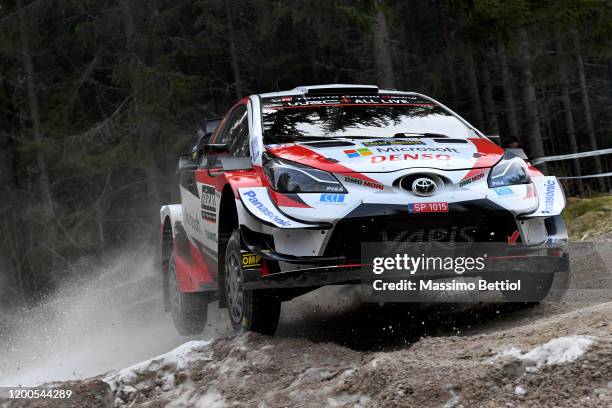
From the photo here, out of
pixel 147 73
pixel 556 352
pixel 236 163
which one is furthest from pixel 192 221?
pixel 147 73

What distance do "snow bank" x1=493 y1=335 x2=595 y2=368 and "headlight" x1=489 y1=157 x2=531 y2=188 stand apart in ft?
5.90

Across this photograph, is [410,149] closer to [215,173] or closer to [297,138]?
[297,138]

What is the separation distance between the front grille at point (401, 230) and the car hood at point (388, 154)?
0.35 m

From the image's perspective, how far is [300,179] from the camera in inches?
234

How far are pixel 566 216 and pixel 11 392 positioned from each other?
25.2 ft

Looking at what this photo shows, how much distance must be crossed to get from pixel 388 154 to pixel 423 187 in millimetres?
413

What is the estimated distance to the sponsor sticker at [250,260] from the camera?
5934mm

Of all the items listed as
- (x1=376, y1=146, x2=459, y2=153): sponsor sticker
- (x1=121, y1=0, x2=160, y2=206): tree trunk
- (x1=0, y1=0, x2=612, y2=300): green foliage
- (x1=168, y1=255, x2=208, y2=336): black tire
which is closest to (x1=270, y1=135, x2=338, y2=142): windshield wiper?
(x1=376, y1=146, x2=459, y2=153): sponsor sticker

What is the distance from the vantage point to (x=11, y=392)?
6875 millimetres

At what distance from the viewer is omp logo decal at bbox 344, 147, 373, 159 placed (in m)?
6.12

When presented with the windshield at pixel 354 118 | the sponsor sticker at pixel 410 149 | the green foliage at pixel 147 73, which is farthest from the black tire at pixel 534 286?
the green foliage at pixel 147 73

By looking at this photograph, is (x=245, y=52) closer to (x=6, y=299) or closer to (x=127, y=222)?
(x=127, y=222)

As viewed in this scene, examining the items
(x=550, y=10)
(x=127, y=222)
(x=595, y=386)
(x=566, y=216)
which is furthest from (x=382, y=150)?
(x=127, y=222)

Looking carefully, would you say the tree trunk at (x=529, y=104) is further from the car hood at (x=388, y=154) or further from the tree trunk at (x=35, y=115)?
the tree trunk at (x=35, y=115)
